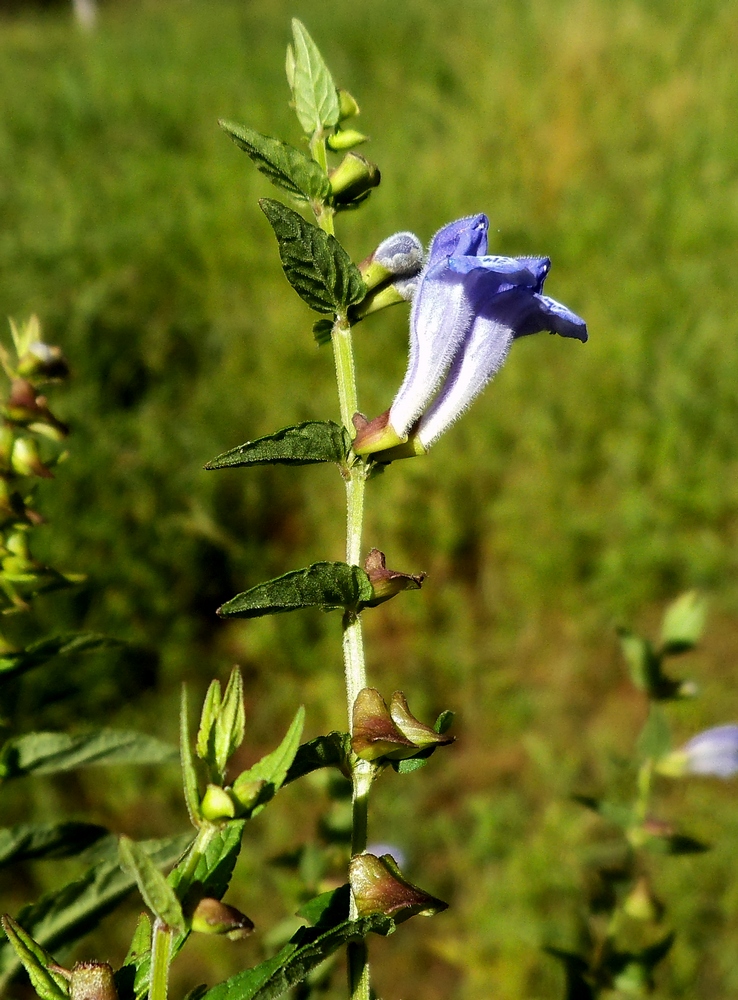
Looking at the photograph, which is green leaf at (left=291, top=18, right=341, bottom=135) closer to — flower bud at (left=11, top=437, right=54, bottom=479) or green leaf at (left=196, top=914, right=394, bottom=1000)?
flower bud at (left=11, top=437, right=54, bottom=479)

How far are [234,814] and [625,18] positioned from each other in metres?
7.83

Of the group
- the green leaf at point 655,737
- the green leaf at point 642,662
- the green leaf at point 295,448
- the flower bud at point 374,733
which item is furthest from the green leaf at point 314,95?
the green leaf at point 655,737

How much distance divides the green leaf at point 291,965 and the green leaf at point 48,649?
0.32 metres

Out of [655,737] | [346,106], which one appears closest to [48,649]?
[346,106]

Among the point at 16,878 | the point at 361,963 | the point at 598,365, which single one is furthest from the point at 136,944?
the point at 598,365

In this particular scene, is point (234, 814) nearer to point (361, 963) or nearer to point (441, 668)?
point (361, 963)

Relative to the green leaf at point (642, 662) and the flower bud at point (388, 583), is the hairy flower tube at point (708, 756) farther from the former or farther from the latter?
the flower bud at point (388, 583)

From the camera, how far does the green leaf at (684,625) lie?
143 cm

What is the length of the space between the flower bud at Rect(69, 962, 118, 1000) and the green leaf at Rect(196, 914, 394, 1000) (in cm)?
7

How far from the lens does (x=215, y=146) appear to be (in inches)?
238

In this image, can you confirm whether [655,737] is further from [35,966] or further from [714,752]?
[35,966]

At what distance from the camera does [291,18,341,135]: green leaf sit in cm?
75

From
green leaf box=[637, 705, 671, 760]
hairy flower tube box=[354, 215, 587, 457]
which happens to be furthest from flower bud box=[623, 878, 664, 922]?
hairy flower tube box=[354, 215, 587, 457]

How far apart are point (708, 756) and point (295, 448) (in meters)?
1.19
